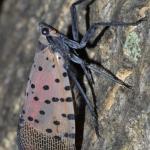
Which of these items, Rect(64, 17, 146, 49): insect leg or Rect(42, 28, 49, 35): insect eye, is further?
Rect(42, 28, 49, 35): insect eye

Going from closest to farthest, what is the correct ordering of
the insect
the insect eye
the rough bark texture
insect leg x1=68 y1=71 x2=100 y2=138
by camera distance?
the rough bark texture → insect leg x1=68 y1=71 x2=100 y2=138 → the insect → the insect eye

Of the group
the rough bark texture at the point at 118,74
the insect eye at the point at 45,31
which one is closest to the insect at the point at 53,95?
the insect eye at the point at 45,31

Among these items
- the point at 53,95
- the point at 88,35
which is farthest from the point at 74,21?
the point at 53,95

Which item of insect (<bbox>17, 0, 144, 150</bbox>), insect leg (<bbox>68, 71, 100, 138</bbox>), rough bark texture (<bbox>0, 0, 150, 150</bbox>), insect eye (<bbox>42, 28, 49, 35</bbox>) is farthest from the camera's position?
insect eye (<bbox>42, 28, 49, 35</bbox>)

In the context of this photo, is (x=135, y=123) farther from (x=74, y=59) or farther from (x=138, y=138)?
(x=74, y=59)

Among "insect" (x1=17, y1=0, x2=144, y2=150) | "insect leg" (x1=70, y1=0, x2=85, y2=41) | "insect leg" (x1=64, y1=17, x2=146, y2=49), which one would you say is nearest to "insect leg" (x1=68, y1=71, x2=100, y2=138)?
A: "insect" (x1=17, y1=0, x2=144, y2=150)

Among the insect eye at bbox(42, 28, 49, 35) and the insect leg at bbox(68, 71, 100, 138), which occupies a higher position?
the insect eye at bbox(42, 28, 49, 35)

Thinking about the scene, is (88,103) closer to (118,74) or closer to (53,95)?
(53,95)

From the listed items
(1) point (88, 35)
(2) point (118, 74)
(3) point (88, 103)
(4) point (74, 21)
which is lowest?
(3) point (88, 103)

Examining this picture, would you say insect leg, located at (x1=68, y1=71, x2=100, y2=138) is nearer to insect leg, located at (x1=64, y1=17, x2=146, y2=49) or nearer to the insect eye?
insect leg, located at (x1=64, y1=17, x2=146, y2=49)
